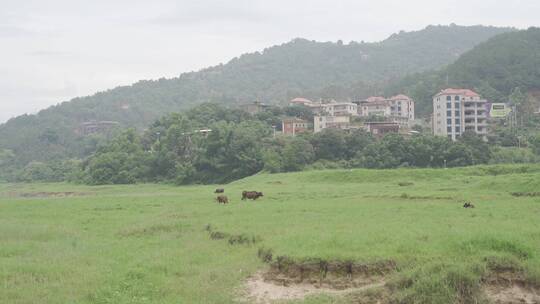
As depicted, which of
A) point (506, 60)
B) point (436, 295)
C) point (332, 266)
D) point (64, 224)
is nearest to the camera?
point (436, 295)

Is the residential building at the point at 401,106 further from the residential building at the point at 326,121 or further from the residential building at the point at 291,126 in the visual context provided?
the residential building at the point at 291,126

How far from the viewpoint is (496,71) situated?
105 metres

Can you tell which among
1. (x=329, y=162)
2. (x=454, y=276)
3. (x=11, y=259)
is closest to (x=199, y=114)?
(x=329, y=162)

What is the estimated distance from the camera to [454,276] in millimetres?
11453

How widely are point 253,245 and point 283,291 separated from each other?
4.18m

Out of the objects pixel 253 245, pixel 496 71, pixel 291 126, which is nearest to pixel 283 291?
pixel 253 245

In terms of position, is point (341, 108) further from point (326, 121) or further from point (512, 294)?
point (512, 294)

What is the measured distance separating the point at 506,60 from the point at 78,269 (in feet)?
347

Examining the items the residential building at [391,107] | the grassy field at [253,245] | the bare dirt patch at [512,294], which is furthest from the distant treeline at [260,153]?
the bare dirt patch at [512,294]

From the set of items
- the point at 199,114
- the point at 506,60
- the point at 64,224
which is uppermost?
the point at 506,60

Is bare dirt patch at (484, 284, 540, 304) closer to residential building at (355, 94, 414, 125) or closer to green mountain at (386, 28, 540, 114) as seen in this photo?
residential building at (355, 94, 414, 125)

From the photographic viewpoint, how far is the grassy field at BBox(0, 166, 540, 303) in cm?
1202

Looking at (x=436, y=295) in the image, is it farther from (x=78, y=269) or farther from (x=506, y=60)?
(x=506, y=60)

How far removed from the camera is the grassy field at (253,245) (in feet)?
39.4
